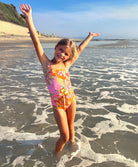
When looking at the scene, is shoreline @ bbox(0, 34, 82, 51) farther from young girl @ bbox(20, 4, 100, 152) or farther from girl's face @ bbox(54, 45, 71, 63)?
girl's face @ bbox(54, 45, 71, 63)

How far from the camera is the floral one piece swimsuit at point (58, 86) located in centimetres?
272

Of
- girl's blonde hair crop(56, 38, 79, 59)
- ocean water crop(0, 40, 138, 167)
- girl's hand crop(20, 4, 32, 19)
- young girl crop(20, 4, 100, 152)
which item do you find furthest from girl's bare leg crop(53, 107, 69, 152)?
girl's hand crop(20, 4, 32, 19)

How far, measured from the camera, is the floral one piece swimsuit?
2.72 m

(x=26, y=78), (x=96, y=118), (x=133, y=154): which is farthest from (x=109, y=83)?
(x=133, y=154)

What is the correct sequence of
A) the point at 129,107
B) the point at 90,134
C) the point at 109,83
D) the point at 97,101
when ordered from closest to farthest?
the point at 90,134, the point at 129,107, the point at 97,101, the point at 109,83

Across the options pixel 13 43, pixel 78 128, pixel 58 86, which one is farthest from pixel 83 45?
pixel 13 43

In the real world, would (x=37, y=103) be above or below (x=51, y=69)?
below

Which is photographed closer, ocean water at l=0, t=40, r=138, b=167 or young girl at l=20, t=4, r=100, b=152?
young girl at l=20, t=4, r=100, b=152

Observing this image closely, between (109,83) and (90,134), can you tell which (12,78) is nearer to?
(109,83)

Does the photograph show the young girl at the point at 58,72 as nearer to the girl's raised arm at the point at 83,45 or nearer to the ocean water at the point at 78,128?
the girl's raised arm at the point at 83,45

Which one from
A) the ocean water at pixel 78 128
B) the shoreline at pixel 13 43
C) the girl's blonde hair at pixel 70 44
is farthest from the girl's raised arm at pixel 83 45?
the shoreline at pixel 13 43

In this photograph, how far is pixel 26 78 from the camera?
8312mm

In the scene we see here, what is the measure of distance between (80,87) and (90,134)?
3329mm

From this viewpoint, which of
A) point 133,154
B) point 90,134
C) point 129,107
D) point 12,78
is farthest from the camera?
point 12,78
